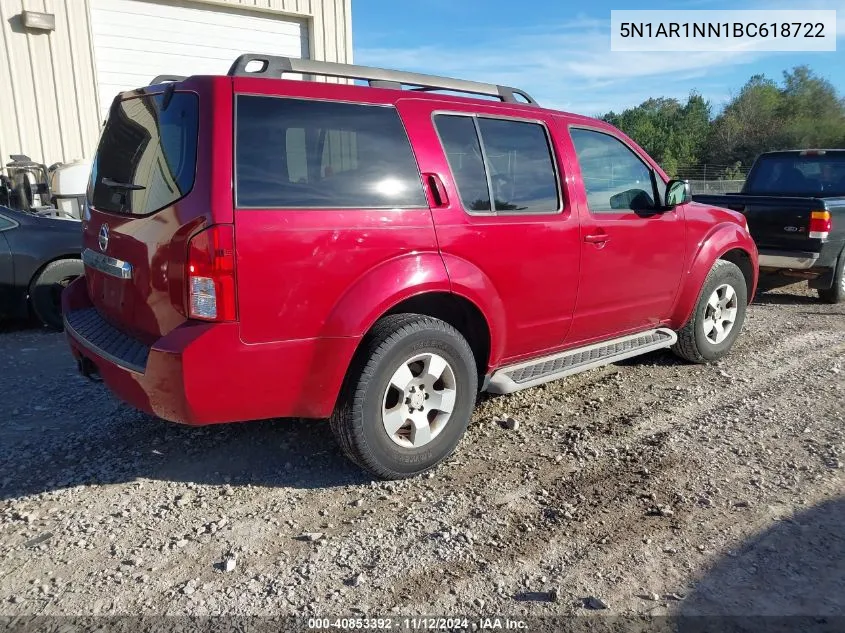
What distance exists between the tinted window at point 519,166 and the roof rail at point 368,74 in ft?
0.96

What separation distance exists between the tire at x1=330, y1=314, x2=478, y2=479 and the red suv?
0.03 feet

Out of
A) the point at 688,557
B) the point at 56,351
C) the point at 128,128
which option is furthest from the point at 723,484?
the point at 56,351

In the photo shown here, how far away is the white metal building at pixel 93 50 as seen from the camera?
9664 mm

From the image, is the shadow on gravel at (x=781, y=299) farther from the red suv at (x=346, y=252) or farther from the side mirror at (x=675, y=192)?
the red suv at (x=346, y=252)

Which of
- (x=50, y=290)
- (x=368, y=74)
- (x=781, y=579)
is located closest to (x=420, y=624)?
(x=781, y=579)

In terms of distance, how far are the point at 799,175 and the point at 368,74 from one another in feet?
24.6

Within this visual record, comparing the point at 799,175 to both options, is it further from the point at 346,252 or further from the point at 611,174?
the point at 346,252

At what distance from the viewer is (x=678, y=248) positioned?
4.75 meters

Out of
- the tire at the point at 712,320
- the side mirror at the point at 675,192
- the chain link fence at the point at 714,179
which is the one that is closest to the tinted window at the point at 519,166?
the side mirror at the point at 675,192

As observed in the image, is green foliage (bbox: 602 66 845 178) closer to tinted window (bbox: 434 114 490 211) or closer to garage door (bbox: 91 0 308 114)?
garage door (bbox: 91 0 308 114)

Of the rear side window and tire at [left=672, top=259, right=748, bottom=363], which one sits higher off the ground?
the rear side window

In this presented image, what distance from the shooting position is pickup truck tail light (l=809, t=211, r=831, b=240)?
23.8ft

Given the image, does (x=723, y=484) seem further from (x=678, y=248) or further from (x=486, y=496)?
(x=678, y=248)

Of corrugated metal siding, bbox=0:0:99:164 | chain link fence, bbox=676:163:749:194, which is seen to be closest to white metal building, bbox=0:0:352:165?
corrugated metal siding, bbox=0:0:99:164
